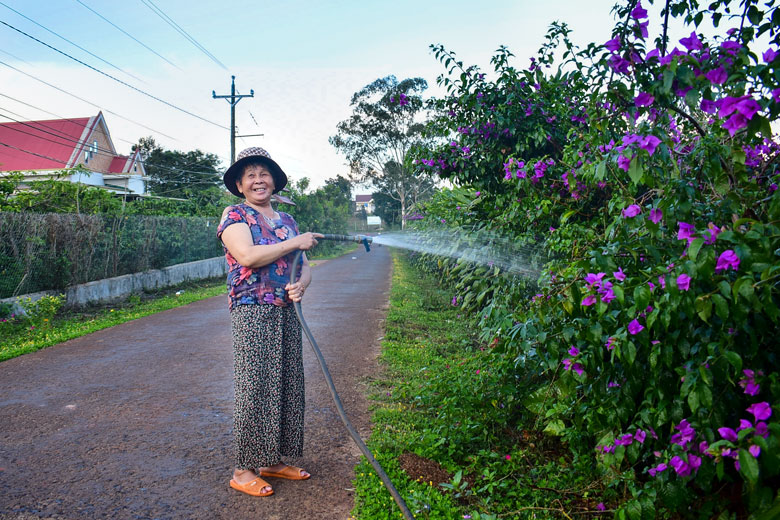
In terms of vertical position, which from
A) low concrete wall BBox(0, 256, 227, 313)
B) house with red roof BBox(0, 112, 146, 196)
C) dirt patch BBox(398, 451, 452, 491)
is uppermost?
house with red roof BBox(0, 112, 146, 196)

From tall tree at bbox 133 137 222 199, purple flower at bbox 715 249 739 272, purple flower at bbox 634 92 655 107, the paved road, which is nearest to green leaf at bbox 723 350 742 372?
purple flower at bbox 715 249 739 272

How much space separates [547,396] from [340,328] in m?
5.37

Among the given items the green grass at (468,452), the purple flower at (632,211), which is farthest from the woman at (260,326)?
the purple flower at (632,211)

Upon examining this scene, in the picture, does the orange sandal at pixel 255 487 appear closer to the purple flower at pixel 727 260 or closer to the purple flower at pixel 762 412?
the purple flower at pixel 762 412

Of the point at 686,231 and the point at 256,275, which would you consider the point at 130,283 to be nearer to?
the point at 256,275

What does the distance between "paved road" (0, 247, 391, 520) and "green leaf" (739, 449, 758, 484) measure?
1888 mm

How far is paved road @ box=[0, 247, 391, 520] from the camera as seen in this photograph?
306 centimetres

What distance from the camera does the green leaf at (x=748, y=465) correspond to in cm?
176

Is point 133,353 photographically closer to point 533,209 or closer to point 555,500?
point 533,209

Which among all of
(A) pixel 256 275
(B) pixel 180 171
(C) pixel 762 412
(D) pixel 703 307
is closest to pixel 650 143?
(D) pixel 703 307

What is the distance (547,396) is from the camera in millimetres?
A: 3129

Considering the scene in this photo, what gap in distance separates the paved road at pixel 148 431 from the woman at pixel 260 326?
240 mm

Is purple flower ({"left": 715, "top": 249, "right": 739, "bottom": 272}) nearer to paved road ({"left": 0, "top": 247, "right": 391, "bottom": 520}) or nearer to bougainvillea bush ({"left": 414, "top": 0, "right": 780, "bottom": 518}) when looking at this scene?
bougainvillea bush ({"left": 414, "top": 0, "right": 780, "bottom": 518})

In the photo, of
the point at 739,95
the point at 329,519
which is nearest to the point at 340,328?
the point at 329,519
